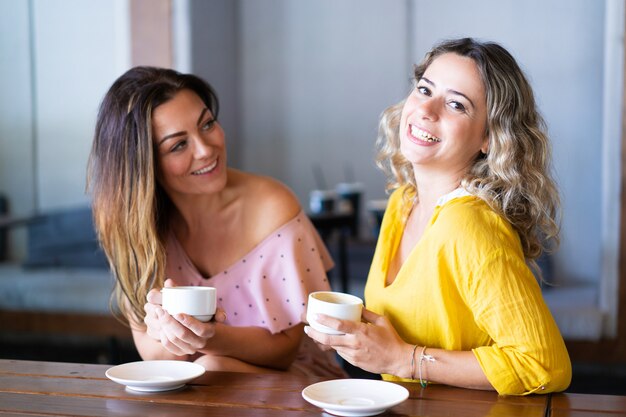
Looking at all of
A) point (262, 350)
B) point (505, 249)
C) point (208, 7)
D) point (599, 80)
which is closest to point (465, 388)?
point (505, 249)

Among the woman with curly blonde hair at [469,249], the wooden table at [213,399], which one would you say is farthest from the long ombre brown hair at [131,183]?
the woman with curly blonde hair at [469,249]

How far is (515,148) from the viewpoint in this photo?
159cm

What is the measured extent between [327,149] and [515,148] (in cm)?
368

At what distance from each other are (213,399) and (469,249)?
21.0 inches

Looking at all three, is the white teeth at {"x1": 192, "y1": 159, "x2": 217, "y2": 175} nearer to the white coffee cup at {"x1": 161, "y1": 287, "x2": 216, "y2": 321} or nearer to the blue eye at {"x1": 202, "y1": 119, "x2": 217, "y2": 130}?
the blue eye at {"x1": 202, "y1": 119, "x2": 217, "y2": 130}

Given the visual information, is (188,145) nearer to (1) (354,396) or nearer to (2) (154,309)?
(2) (154,309)

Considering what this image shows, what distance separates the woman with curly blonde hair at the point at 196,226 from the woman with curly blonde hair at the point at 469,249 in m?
0.37

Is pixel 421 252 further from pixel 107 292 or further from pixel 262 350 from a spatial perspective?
pixel 107 292

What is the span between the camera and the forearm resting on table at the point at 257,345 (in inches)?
72.4

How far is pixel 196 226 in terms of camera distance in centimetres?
216

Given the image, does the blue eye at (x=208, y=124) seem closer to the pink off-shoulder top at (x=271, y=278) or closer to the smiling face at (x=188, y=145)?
the smiling face at (x=188, y=145)

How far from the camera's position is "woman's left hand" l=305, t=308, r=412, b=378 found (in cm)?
143

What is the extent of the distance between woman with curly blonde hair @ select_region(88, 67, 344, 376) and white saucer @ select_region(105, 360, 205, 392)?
294 millimetres

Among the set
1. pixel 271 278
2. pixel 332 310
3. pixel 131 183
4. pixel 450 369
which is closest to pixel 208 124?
pixel 131 183
